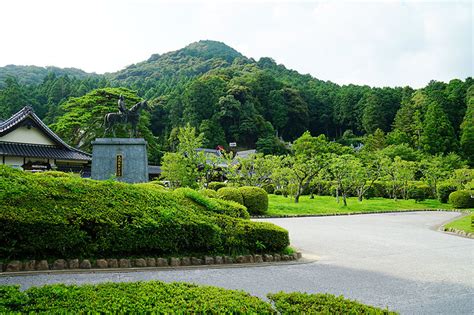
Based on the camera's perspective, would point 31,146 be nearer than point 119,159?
No

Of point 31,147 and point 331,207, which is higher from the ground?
point 31,147

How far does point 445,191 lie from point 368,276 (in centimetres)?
2290

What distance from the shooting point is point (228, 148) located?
50031 millimetres

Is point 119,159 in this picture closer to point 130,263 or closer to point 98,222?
point 98,222

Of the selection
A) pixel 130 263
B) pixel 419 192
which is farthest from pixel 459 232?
pixel 419 192

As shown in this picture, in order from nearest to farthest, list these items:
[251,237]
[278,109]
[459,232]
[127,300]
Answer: [127,300], [251,237], [459,232], [278,109]

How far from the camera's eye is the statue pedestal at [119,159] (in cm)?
1723

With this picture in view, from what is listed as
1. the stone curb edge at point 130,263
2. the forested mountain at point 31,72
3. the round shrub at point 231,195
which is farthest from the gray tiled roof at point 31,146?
the forested mountain at point 31,72

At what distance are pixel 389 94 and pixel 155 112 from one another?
38451mm

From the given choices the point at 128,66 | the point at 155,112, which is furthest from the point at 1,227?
the point at 128,66

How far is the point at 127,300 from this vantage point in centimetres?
307

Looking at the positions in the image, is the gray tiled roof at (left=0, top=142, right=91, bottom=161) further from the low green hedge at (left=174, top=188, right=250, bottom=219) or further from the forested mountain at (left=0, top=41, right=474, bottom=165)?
the low green hedge at (left=174, top=188, right=250, bottom=219)

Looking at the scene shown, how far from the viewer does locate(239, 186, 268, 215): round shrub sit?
15.7 metres

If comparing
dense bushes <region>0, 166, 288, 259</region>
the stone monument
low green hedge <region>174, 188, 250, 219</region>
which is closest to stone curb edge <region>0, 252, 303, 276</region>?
dense bushes <region>0, 166, 288, 259</region>
